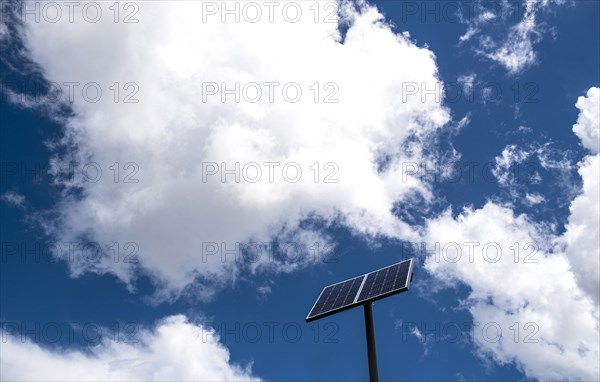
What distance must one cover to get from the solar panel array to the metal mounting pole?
658mm

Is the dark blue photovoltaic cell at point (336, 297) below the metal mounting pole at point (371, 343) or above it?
above

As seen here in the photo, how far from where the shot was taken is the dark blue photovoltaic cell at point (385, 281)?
20359 mm

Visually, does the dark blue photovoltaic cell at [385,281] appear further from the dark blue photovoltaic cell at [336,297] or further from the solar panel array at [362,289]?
the dark blue photovoltaic cell at [336,297]

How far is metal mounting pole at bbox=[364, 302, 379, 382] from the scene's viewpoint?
18.4 m

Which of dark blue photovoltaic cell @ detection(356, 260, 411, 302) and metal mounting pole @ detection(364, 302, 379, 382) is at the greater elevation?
dark blue photovoltaic cell @ detection(356, 260, 411, 302)

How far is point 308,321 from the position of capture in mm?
21266

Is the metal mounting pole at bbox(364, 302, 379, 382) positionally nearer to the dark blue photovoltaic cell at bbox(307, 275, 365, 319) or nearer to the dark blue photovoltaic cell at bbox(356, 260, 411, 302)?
the dark blue photovoltaic cell at bbox(356, 260, 411, 302)

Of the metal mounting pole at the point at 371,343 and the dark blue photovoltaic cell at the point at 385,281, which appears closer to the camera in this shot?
the metal mounting pole at the point at 371,343

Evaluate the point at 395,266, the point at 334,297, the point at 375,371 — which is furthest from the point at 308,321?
the point at 395,266

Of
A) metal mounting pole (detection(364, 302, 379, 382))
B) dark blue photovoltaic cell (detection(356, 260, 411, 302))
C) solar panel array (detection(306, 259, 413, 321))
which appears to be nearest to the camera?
metal mounting pole (detection(364, 302, 379, 382))

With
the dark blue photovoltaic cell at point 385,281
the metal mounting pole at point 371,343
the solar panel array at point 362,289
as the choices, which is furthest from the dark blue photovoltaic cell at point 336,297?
the metal mounting pole at point 371,343

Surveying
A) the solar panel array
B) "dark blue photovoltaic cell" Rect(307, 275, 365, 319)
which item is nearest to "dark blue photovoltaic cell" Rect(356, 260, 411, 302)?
the solar panel array

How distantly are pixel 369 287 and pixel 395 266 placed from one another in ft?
8.45

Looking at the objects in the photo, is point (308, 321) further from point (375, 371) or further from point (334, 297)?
point (375, 371)
